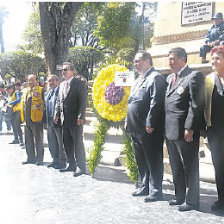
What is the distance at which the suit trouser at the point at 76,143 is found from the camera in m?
6.63

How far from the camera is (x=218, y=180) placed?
4465 millimetres

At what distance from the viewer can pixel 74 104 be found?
6559 mm

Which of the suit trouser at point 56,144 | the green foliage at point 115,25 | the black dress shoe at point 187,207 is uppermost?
the green foliage at point 115,25

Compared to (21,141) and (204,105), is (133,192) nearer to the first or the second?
(204,105)

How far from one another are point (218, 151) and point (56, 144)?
4.08m

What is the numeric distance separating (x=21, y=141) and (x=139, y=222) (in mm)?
7526

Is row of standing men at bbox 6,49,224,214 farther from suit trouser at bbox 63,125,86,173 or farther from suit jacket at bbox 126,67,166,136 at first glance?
suit trouser at bbox 63,125,86,173

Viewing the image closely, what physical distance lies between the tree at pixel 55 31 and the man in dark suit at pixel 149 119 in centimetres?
806

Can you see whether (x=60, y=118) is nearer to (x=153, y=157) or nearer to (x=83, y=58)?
(x=153, y=157)

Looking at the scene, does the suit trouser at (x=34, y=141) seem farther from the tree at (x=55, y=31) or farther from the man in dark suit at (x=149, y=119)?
the tree at (x=55, y=31)

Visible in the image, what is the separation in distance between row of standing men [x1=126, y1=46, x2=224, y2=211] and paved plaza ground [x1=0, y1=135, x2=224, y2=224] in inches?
11.7

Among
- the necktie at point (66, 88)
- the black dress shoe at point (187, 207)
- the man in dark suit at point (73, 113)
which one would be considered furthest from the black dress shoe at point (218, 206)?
the necktie at point (66, 88)

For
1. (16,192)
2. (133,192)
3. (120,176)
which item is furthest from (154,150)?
(16,192)

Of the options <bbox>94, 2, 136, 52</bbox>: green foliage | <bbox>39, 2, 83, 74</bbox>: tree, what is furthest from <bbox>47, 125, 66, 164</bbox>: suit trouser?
<bbox>94, 2, 136, 52</bbox>: green foliage
